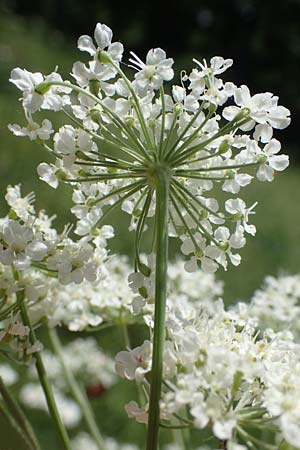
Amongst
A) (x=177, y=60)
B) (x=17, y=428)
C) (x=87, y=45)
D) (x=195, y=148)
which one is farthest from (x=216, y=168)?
(x=177, y=60)

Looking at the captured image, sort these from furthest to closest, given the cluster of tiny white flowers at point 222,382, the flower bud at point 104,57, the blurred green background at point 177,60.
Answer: the blurred green background at point 177,60, the flower bud at point 104,57, the cluster of tiny white flowers at point 222,382

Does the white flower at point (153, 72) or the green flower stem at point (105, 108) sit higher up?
the white flower at point (153, 72)

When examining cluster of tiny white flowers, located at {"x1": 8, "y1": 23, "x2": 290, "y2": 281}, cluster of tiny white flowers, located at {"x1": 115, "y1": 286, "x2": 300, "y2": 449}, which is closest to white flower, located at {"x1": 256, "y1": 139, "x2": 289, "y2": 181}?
cluster of tiny white flowers, located at {"x1": 8, "y1": 23, "x2": 290, "y2": 281}

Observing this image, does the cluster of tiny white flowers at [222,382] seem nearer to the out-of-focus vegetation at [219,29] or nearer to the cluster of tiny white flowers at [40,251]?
the cluster of tiny white flowers at [40,251]

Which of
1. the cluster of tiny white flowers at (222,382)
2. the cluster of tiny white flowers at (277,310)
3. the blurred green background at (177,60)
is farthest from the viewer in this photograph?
the blurred green background at (177,60)

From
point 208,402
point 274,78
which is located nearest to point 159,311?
point 208,402

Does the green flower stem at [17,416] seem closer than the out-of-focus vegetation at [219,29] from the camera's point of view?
Yes

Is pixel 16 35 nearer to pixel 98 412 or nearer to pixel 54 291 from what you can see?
pixel 98 412

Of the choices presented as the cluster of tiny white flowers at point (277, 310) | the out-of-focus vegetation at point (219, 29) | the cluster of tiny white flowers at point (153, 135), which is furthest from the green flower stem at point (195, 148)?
the out-of-focus vegetation at point (219, 29)
